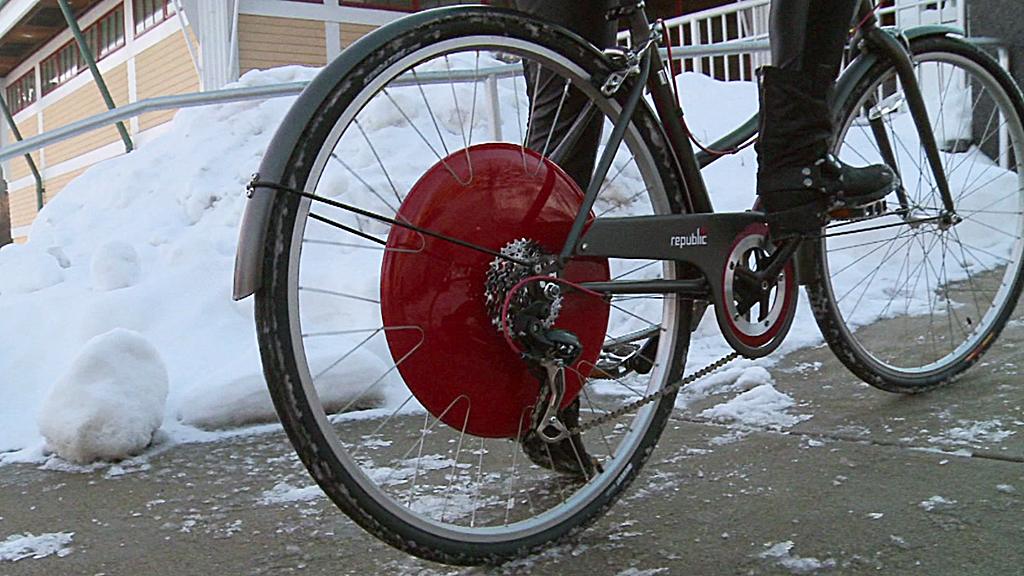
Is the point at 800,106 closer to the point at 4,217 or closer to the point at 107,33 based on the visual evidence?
the point at 107,33

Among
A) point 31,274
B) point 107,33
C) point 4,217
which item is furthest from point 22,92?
point 31,274

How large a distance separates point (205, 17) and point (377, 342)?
10.1 m

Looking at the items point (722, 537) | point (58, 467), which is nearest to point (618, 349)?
point (722, 537)

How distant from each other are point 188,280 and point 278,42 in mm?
9425

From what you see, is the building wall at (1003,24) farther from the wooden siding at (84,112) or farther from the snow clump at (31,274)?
the wooden siding at (84,112)

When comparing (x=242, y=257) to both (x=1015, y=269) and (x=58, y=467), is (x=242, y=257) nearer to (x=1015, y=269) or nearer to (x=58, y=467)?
(x=58, y=467)

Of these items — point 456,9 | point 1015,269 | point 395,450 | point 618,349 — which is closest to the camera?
point 456,9

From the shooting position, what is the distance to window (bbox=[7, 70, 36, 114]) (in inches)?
920

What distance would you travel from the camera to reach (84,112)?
63.3 feet

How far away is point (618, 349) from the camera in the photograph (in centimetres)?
196

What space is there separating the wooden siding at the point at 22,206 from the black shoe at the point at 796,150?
78.1ft

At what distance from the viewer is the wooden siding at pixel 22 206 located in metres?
23.6

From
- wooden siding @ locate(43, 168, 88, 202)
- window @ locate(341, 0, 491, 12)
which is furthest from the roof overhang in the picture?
window @ locate(341, 0, 491, 12)

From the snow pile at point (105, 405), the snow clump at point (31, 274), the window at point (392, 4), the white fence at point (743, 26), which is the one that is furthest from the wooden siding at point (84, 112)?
the snow pile at point (105, 405)
